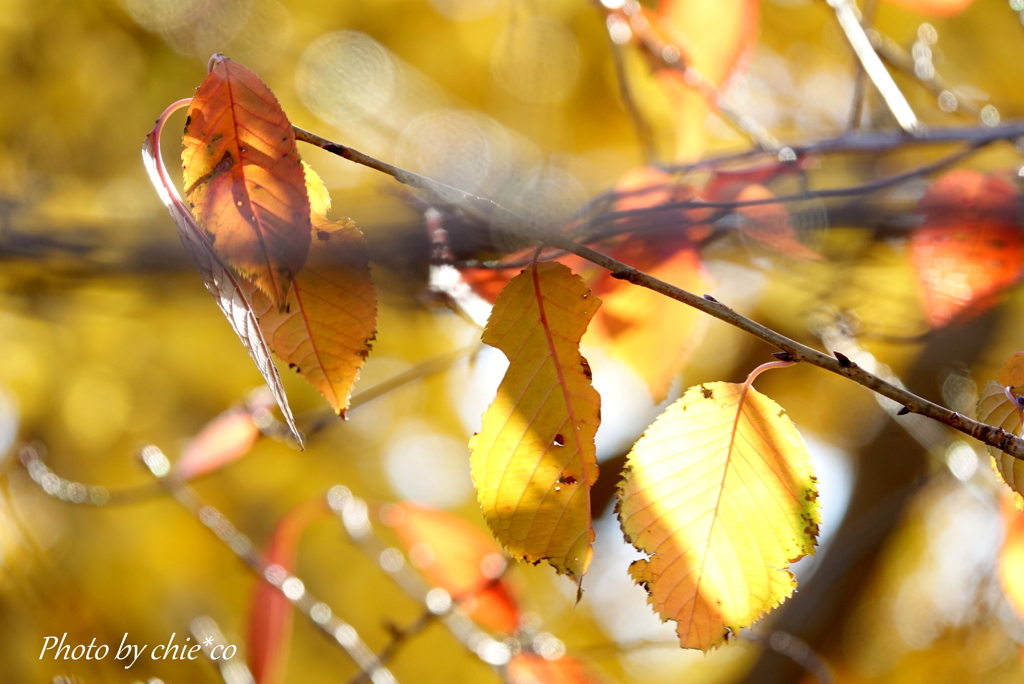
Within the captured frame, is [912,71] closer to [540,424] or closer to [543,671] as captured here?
[540,424]

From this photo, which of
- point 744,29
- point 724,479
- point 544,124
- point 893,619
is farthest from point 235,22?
point 893,619

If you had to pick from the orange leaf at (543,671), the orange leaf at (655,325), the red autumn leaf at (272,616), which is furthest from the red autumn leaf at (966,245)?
the red autumn leaf at (272,616)

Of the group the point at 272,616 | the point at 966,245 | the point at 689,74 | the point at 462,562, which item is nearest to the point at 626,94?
the point at 689,74

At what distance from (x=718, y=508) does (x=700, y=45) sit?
629 mm

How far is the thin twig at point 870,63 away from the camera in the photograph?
2.28ft

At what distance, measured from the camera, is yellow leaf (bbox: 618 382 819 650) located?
330 millimetres

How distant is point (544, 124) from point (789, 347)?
190cm

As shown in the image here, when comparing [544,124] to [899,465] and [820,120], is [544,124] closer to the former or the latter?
[820,120]

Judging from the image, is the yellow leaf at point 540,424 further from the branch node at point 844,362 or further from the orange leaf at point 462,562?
the orange leaf at point 462,562

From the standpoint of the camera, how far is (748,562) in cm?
34

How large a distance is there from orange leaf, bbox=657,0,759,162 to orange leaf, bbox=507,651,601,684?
74 centimetres

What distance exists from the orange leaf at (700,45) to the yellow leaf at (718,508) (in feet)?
1.77

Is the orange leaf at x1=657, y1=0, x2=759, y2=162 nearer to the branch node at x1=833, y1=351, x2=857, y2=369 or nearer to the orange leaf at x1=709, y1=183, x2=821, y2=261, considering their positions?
the orange leaf at x1=709, y1=183, x2=821, y2=261

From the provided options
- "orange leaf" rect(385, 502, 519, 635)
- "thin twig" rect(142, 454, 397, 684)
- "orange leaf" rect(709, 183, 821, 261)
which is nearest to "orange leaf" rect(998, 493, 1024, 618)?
"orange leaf" rect(709, 183, 821, 261)
